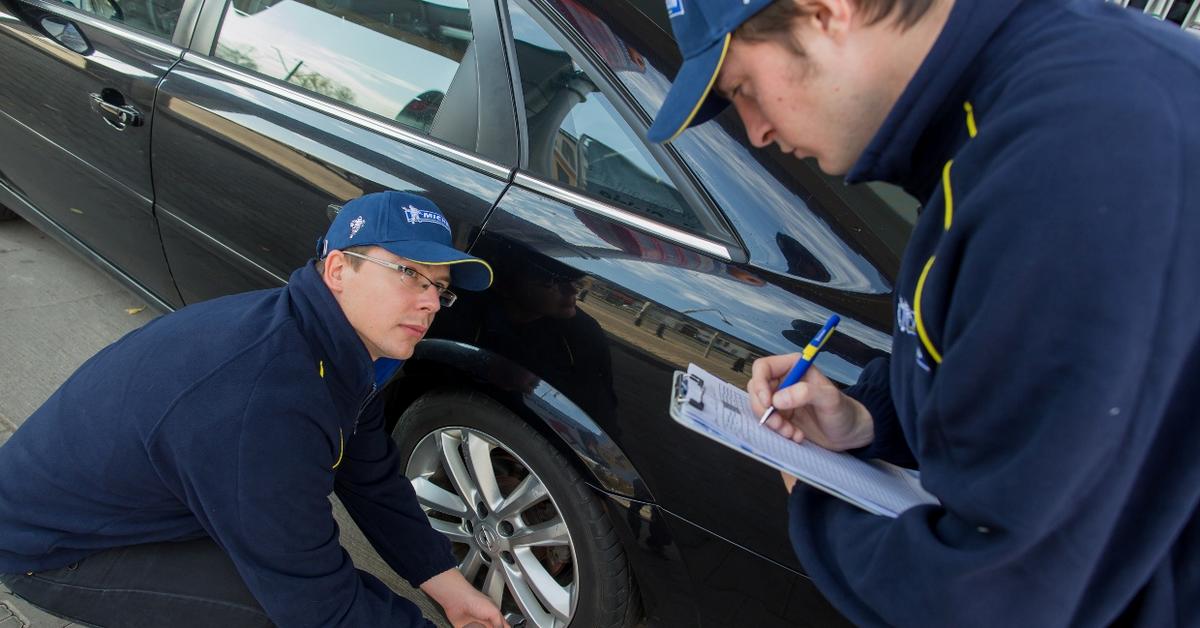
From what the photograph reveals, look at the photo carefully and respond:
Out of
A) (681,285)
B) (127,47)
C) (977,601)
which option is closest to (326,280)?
(681,285)

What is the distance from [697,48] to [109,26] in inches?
109

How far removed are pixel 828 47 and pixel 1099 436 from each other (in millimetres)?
415

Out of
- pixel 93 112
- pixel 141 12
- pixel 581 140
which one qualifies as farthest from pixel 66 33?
pixel 581 140

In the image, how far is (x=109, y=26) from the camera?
109 inches

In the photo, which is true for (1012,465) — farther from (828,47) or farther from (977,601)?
(828,47)

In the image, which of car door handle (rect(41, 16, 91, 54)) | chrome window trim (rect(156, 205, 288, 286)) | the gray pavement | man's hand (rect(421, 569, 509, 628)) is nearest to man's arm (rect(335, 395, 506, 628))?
man's hand (rect(421, 569, 509, 628))

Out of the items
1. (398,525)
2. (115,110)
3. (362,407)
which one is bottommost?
(398,525)

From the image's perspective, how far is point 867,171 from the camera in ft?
2.78

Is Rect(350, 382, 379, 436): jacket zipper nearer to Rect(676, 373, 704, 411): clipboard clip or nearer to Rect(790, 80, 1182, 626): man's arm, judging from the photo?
Rect(676, 373, 704, 411): clipboard clip

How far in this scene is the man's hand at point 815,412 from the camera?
1151 millimetres

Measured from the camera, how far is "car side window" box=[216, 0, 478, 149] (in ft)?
6.47

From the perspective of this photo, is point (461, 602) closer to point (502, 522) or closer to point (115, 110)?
point (502, 522)

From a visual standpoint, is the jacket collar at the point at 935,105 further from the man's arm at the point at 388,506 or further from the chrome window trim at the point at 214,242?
the chrome window trim at the point at 214,242

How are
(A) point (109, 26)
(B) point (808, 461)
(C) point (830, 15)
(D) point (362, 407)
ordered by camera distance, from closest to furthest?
(C) point (830, 15)
(B) point (808, 461)
(D) point (362, 407)
(A) point (109, 26)
